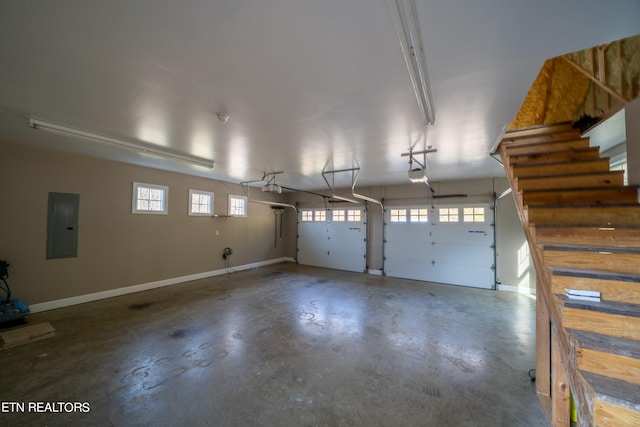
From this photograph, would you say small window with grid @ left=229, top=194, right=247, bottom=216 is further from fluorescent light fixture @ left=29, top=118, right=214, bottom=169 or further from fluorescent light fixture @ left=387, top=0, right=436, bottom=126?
fluorescent light fixture @ left=387, top=0, right=436, bottom=126

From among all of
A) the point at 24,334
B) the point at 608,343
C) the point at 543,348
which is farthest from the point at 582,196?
the point at 24,334

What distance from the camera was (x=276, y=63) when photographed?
66.6 inches

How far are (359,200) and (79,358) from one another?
21.3ft

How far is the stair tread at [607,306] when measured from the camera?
1399 mm

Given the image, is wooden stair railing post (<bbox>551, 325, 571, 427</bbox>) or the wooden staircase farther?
wooden stair railing post (<bbox>551, 325, 571, 427</bbox>)

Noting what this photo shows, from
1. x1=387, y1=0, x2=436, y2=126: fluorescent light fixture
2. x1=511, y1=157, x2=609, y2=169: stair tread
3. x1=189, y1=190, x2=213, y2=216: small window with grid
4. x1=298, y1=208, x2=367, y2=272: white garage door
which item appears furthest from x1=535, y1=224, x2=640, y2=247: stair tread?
x1=189, y1=190, x2=213, y2=216: small window with grid

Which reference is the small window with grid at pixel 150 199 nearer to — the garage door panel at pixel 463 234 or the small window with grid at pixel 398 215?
the small window with grid at pixel 398 215

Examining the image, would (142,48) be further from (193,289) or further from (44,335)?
(193,289)

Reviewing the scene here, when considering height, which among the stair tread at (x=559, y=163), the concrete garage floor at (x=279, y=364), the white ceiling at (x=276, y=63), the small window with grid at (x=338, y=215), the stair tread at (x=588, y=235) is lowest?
the concrete garage floor at (x=279, y=364)

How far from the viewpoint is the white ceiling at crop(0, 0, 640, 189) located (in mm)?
1271

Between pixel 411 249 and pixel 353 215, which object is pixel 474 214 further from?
pixel 353 215

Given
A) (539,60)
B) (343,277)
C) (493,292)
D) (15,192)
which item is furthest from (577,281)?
(15,192)

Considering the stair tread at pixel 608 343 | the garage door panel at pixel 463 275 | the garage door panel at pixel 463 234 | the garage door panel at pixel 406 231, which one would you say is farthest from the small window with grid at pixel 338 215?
the stair tread at pixel 608 343

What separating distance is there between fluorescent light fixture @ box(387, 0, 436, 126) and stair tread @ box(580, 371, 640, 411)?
2.06m
